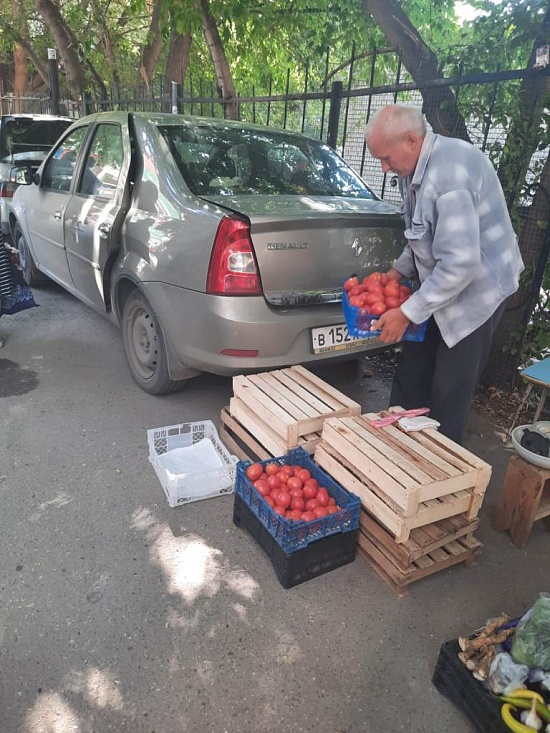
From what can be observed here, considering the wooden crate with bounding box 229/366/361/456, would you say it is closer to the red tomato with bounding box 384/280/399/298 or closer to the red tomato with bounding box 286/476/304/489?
the red tomato with bounding box 286/476/304/489

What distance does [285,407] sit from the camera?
3.10m

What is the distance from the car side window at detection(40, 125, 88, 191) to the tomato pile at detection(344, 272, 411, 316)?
11.1 feet

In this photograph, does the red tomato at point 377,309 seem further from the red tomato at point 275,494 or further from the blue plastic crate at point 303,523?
the red tomato at point 275,494

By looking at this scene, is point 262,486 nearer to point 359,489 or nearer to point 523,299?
point 359,489

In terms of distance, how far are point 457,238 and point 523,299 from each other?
7.09 feet

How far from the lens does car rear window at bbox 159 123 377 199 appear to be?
3703 millimetres

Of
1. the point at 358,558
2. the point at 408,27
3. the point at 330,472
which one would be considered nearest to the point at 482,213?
the point at 330,472

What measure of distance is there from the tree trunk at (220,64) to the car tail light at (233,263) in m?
5.45

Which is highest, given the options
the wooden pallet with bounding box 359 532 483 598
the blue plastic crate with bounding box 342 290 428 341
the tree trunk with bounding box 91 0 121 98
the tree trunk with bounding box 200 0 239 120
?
the tree trunk with bounding box 91 0 121 98

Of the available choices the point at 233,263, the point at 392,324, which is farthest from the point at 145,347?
the point at 392,324

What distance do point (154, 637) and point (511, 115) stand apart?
4249 millimetres

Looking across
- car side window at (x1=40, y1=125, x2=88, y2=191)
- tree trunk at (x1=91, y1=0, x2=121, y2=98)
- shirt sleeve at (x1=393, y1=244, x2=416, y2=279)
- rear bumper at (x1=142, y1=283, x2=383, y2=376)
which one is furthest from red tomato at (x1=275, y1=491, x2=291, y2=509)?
tree trunk at (x1=91, y1=0, x2=121, y2=98)

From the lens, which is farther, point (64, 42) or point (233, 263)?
point (64, 42)

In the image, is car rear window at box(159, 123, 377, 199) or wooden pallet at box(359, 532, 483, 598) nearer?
wooden pallet at box(359, 532, 483, 598)
